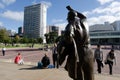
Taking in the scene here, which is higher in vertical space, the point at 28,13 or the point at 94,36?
the point at 28,13

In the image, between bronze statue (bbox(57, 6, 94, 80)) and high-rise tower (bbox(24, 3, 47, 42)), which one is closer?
bronze statue (bbox(57, 6, 94, 80))

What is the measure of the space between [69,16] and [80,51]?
762 millimetres

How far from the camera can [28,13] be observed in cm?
17750

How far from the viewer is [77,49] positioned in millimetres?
4547

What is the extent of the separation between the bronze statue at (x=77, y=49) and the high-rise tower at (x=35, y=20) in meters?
161

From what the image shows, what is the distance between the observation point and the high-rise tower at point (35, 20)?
554 ft

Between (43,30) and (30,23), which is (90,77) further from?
(30,23)

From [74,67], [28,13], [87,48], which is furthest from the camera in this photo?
[28,13]

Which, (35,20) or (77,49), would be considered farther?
(35,20)

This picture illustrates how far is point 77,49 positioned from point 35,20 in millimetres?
170038

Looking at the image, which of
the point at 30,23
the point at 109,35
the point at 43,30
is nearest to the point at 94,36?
the point at 109,35

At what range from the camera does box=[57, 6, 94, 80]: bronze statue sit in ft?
13.8

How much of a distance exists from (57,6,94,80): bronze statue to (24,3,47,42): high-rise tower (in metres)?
161

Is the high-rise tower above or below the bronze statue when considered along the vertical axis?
above
